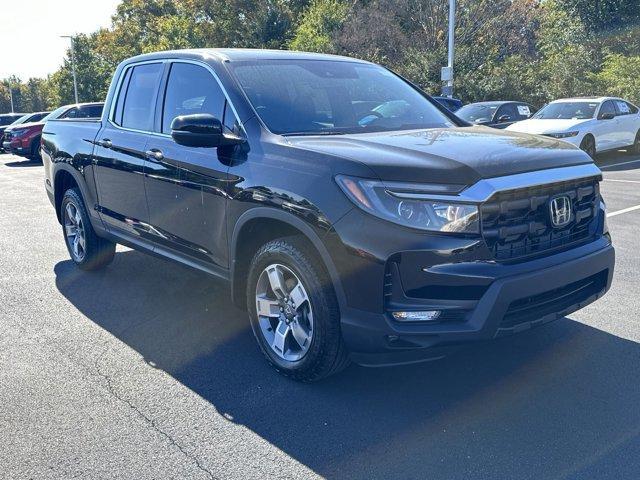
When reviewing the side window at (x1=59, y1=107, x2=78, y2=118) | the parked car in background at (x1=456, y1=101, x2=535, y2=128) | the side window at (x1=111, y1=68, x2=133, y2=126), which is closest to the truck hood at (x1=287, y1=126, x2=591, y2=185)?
the side window at (x1=111, y1=68, x2=133, y2=126)

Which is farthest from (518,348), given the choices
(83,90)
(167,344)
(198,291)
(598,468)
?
(83,90)

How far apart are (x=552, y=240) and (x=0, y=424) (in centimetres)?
299

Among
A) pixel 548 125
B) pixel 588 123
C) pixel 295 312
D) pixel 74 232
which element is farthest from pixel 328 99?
pixel 588 123

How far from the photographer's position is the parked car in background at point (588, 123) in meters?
13.8

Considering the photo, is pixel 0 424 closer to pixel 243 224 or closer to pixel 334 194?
pixel 243 224

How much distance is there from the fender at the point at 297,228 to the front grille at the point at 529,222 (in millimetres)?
762

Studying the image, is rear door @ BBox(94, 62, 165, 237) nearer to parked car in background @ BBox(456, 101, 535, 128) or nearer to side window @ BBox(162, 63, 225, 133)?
side window @ BBox(162, 63, 225, 133)

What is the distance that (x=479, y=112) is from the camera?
15414 mm

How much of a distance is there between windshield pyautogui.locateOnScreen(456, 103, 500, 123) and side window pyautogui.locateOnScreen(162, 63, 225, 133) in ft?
36.5

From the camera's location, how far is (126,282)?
19.7 feet

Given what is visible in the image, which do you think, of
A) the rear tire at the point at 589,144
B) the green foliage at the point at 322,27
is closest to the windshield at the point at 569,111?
the rear tire at the point at 589,144

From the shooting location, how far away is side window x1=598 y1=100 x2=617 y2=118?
48.3 feet

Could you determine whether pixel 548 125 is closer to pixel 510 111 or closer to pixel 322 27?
pixel 510 111

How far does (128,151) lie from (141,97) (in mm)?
456
